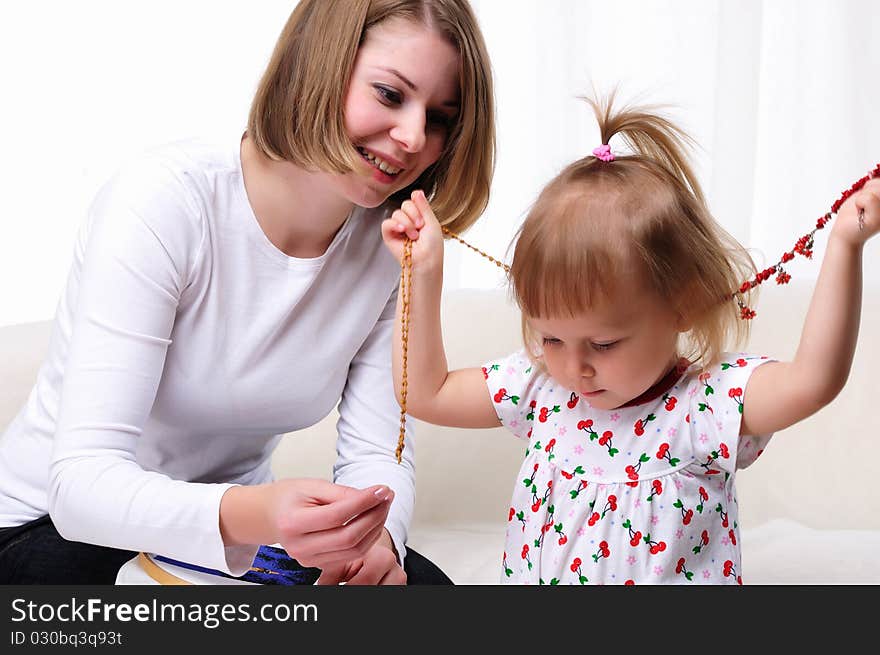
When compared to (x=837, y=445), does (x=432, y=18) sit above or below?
above

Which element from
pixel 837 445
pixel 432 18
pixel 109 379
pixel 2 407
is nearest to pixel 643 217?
pixel 432 18

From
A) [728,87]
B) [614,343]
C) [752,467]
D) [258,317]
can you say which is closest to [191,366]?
[258,317]

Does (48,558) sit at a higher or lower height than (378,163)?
lower

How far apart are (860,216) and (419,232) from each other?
1.49ft

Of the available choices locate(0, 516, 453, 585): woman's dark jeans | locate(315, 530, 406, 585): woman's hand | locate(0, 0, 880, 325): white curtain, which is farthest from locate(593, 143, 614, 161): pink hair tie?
locate(0, 0, 880, 325): white curtain

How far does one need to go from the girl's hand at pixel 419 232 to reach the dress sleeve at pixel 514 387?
0.51 ft

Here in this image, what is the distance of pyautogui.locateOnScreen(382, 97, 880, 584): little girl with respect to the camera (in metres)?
1.14

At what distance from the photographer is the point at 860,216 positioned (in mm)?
1000

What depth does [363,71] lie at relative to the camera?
1262 mm

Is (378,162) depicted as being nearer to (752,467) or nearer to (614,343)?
(614,343)

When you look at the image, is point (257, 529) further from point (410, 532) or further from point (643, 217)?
point (410, 532)

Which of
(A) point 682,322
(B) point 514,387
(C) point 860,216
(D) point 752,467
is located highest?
(C) point 860,216

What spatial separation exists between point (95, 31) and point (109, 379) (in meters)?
1.66

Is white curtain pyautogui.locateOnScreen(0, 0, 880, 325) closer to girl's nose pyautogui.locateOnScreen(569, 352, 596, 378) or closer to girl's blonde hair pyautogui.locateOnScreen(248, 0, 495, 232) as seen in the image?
girl's blonde hair pyautogui.locateOnScreen(248, 0, 495, 232)
